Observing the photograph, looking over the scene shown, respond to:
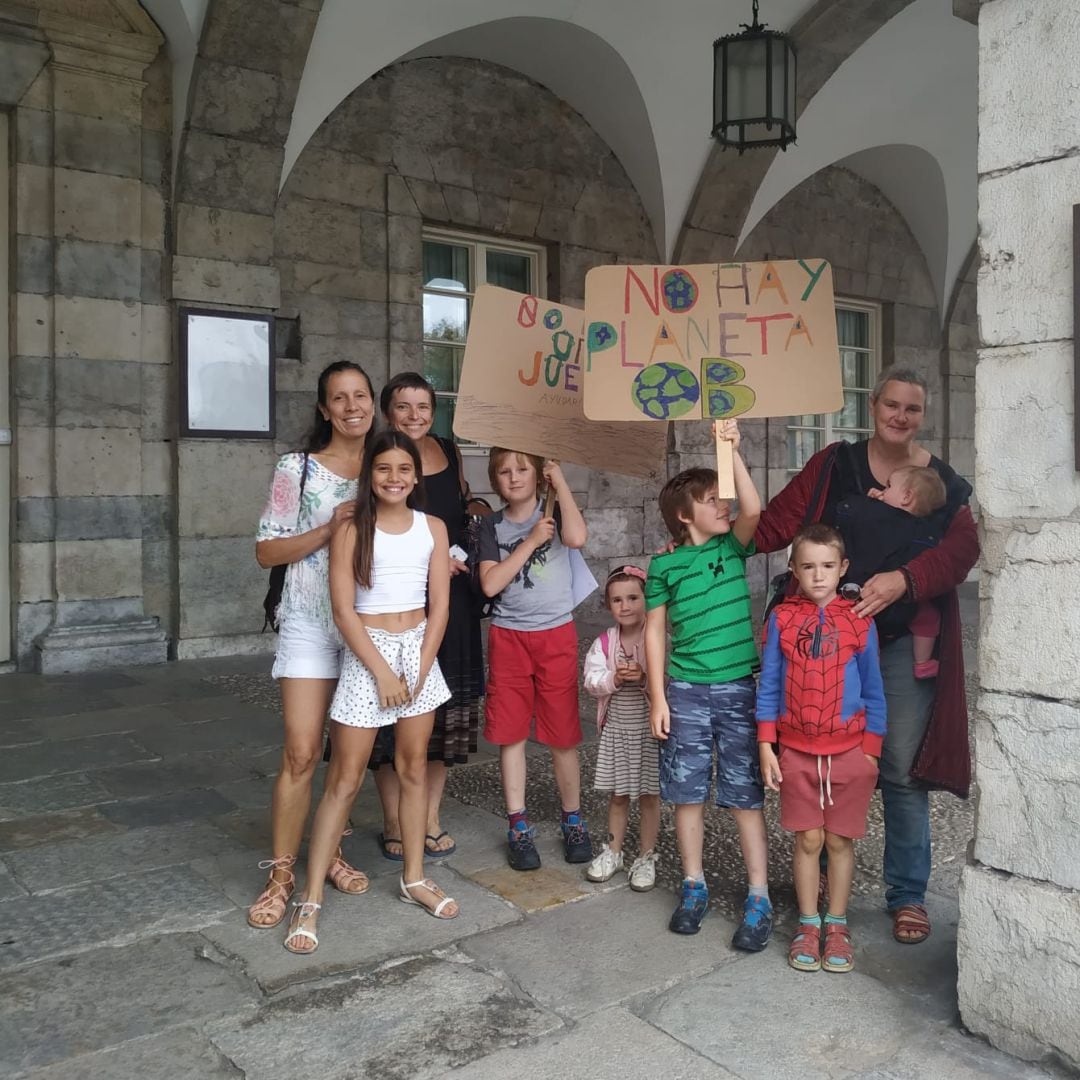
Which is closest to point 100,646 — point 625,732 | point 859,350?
point 625,732

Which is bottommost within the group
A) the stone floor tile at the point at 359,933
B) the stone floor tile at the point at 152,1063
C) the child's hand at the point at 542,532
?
the stone floor tile at the point at 152,1063

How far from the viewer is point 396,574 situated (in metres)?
2.79

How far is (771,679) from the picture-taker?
2.64 metres

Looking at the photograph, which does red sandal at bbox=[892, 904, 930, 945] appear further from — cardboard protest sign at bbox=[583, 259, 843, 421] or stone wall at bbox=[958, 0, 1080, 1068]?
cardboard protest sign at bbox=[583, 259, 843, 421]

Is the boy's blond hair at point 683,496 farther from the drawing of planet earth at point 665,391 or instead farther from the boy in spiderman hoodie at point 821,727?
the boy in spiderman hoodie at point 821,727

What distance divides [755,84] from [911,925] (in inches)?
199

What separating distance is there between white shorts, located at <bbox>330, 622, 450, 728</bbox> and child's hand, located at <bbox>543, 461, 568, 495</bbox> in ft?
2.22

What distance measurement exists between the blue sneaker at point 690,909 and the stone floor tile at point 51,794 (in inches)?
87.5

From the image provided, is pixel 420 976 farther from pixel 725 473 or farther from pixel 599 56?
pixel 599 56

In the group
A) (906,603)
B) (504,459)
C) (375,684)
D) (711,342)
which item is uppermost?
(711,342)

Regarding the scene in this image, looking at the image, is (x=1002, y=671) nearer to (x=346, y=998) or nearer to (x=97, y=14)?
(x=346, y=998)

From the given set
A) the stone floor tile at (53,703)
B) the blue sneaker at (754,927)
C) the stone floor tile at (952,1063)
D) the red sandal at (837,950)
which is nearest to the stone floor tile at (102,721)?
the stone floor tile at (53,703)

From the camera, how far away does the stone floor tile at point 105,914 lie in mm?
2668

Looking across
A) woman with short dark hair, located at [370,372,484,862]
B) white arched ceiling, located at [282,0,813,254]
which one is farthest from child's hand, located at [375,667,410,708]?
white arched ceiling, located at [282,0,813,254]
